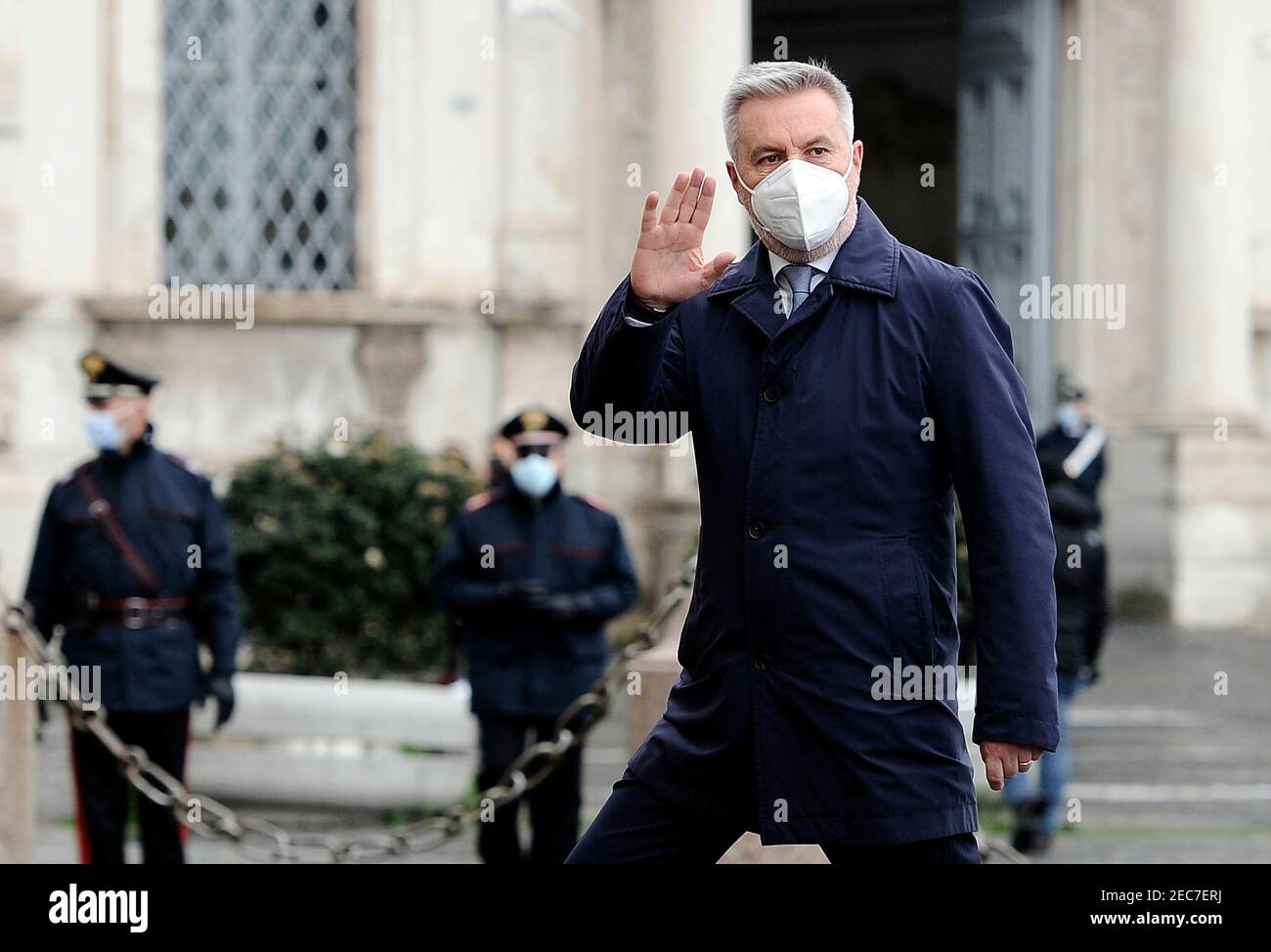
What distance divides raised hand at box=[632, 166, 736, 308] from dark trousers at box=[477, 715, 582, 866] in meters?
3.40

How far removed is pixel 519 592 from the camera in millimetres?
6598

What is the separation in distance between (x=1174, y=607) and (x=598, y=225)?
4.74 meters

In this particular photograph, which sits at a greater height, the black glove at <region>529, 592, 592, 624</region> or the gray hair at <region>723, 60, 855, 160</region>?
the gray hair at <region>723, 60, 855, 160</region>

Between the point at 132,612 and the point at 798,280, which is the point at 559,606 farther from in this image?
the point at 798,280

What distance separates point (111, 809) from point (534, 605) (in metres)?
1.53

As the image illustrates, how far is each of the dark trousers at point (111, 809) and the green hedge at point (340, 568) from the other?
2777 millimetres

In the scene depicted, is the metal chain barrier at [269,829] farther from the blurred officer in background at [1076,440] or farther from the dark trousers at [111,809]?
the blurred officer in background at [1076,440]

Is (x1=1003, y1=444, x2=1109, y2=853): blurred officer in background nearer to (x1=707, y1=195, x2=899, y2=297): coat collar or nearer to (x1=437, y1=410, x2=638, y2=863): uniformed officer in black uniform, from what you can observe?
(x1=437, y1=410, x2=638, y2=863): uniformed officer in black uniform

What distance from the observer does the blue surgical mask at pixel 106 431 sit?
6316 millimetres

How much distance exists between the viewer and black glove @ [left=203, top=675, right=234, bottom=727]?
632 centimetres

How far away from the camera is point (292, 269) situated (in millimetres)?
12742

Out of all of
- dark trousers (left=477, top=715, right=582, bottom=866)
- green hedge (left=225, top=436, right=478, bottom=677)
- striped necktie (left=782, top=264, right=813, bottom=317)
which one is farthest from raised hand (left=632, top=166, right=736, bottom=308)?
green hedge (left=225, top=436, right=478, bottom=677)

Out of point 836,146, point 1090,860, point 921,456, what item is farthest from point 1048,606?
point 1090,860
